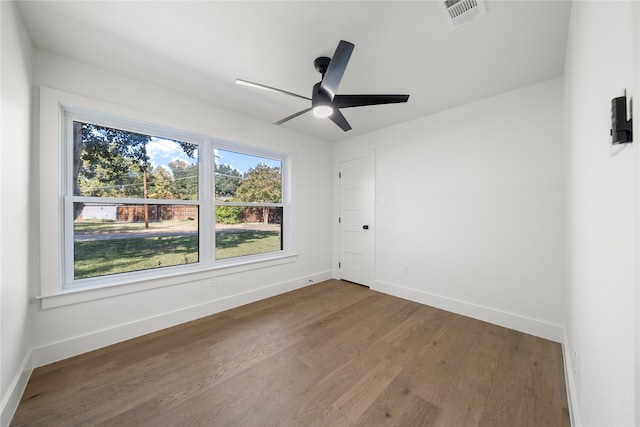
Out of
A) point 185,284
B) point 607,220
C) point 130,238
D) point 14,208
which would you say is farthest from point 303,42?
point 185,284

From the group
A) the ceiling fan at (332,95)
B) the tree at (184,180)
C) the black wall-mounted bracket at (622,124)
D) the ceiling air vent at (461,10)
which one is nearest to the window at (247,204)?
the tree at (184,180)

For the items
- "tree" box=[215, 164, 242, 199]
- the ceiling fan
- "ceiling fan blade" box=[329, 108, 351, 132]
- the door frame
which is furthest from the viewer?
the door frame

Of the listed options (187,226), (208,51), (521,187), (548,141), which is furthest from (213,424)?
(548,141)

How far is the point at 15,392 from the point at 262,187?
282cm

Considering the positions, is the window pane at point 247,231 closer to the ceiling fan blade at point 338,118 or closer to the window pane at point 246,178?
the window pane at point 246,178

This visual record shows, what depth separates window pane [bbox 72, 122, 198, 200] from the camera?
2.24m

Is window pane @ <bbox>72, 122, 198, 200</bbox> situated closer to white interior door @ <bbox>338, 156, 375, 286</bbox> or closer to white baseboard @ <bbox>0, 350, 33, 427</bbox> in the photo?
white baseboard @ <bbox>0, 350, 33, 427</bbox>

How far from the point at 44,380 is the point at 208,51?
286cm

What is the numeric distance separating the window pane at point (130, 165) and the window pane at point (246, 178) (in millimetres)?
325

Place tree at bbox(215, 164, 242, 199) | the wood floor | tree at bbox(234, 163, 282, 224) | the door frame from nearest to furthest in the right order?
the wood floor, tree at bbox(215, 164, 242, 199), tree at bbox(234, 163, 282, 224), the door frame

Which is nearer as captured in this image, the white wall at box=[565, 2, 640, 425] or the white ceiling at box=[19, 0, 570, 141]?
the white wall at box=[565, 2, 640, 425]

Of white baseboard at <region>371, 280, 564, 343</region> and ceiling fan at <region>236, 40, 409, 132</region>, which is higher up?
ceiling fan at <region>236, 40, 409, 132</region>

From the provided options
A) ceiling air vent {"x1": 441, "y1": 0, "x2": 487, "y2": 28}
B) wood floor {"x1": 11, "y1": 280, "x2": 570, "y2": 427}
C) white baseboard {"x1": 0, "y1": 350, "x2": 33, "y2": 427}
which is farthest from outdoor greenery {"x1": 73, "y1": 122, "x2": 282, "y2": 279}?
ceiling air vent {"x1": 441, "y1": 0, "x2": 487, "y2": 28}

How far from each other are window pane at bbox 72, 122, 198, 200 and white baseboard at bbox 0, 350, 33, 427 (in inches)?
54.7
